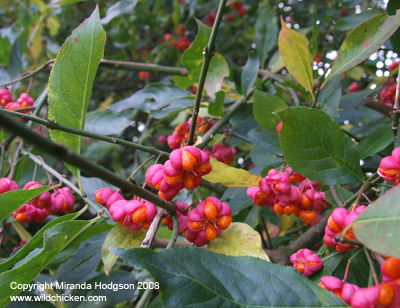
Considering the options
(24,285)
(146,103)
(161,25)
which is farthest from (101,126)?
(161,25)

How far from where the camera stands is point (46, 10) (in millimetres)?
2156

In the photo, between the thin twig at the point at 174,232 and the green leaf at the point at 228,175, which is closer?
the thin twig at the point at 174,232

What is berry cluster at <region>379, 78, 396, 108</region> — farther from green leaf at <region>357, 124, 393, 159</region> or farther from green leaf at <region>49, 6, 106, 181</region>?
green leaf at <region>49, 6, 106, 181</region>

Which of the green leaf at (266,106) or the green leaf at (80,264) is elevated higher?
the green leaf at (266,106)

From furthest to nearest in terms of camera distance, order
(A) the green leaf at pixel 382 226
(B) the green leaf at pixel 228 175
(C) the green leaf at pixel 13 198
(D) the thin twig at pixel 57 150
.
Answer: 1. (C) the green leaf at pixel 13 198
2. (B) the green leaf at pixel 228 175
3. (A) the green leaf at pixel 382 226
4. (D) the thin twig at pixel 57 150

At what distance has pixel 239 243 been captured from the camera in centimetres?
75

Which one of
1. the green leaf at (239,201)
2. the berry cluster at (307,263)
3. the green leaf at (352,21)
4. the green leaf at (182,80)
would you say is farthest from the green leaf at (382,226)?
the green leaf at (352,21)

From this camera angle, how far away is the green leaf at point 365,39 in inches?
32.5

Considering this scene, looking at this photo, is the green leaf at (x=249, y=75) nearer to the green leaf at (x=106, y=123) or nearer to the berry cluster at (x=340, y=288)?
the green leaf at (x=106, y=123)

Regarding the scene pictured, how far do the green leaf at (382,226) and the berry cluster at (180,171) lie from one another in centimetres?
32

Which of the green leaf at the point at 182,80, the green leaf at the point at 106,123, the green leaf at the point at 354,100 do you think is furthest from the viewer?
the green leaf at the point at 182,80

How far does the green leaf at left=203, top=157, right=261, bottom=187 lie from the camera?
0.76 m

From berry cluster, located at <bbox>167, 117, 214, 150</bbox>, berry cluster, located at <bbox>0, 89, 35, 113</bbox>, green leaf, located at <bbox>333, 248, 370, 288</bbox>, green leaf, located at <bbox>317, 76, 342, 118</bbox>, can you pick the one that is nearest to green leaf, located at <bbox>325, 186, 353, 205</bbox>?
green leaf, located at <bbox>333, 248, 370, 288</bbox>

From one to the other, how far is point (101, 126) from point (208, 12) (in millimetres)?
2006
